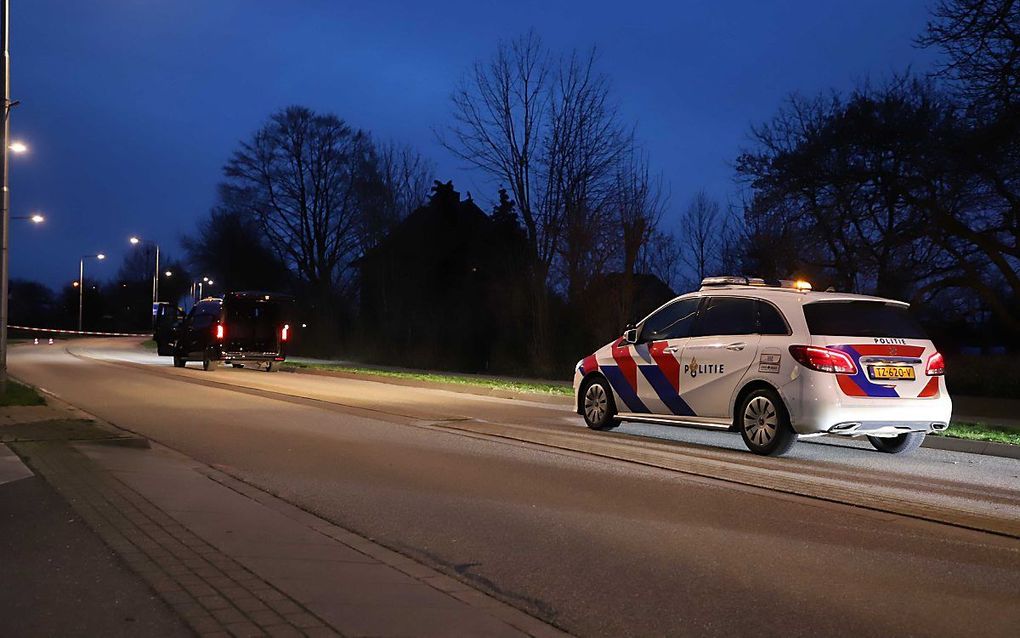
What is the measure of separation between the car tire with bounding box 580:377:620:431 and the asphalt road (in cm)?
25

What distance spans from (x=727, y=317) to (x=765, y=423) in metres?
1.47

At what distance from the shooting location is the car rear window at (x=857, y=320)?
33.7 feet

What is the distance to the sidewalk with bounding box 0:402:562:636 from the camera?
482 cm

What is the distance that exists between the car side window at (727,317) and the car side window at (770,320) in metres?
0.07

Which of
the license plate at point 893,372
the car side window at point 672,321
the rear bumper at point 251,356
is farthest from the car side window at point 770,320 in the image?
the rear bumper at point 251,356

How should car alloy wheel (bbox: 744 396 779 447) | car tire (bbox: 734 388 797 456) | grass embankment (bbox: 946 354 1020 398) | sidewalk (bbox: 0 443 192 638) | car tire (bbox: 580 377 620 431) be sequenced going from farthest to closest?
grass embankment (bbox: 946 354 1020 398) → car tire (bbox: 580 377 620 431) → car alloy wheel (bbox: 744 396 779 447) → car tire (bbox: 734 388 797 456) → sidewalk (bbox: 0 443 192 638)

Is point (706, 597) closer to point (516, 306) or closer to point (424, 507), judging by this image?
point (424, 507)

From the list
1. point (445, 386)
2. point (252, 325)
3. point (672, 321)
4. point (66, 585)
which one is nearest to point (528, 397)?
point (445, 386)

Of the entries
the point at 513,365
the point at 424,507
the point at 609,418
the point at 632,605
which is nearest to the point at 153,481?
the point at 424,507

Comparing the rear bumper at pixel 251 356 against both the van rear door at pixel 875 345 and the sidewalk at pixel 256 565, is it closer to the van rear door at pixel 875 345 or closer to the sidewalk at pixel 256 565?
the sidewalk at pixel 256 565

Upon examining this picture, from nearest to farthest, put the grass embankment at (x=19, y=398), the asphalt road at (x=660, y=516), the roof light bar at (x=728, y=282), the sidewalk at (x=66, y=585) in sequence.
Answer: the sidewalk at (x=66, y=585)
the asphalt road at (x=660, y=516)
the roof light bar at (x=728, y=282)
the grass embankment at (x=19, y=398)

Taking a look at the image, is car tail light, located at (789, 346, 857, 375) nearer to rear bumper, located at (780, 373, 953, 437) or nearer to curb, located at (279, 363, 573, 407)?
rear bumper, located at (780, 373, 953, 437)

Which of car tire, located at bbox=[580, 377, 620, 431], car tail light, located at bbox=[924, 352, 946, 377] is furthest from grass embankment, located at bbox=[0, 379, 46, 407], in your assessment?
car tail light, located at bbox=[924, 352, 946, 377]

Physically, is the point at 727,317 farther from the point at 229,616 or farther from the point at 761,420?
the point at 229,616
